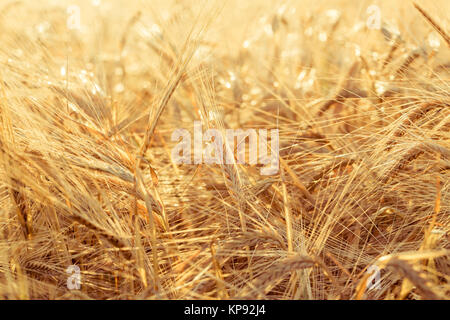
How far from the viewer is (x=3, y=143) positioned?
86 centimetres

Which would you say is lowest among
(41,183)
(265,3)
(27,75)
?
(41,183)

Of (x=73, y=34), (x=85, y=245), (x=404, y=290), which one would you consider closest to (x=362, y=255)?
(x=404, y=290)

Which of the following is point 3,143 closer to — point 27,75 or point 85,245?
point 85,245

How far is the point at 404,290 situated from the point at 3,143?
65cm

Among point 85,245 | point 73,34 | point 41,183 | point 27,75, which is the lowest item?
point 85,245

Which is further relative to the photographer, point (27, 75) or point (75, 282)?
point (27, 75)

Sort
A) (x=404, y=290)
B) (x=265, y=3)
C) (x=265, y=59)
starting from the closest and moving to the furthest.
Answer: (x=404, y=290), (x=265, y=59), (x=265, y=3)

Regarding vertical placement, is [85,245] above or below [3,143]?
below

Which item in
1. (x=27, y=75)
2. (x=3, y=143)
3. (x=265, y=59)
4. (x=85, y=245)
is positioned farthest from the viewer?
(x=265, y=59)

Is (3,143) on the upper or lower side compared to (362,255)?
upper
